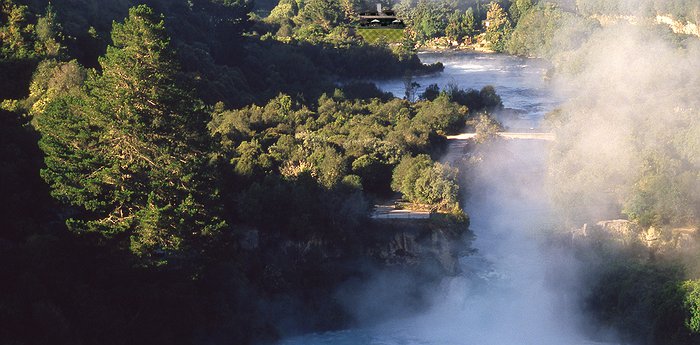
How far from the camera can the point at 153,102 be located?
80.5 ft

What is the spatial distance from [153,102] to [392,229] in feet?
28.8

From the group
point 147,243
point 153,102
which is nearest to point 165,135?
point 153,102

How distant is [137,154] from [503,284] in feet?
39.5

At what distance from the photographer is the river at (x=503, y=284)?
88.2 feet

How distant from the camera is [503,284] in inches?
1150

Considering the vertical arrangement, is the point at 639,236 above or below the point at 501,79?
below

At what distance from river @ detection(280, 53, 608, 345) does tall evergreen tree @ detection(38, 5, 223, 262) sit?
561 cm

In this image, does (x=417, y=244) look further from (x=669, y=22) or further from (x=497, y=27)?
(x=497, y=27)

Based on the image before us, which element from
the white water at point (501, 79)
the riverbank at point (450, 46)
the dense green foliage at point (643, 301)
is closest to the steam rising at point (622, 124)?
the white water at point (501, 79)

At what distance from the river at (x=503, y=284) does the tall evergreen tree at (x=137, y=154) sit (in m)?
5.61

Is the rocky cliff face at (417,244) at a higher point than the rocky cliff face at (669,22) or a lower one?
lower

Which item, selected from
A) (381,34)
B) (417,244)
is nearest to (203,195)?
(417,244)

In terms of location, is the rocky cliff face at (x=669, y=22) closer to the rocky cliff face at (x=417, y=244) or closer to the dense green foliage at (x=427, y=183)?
the dense green foliage at (x=427, y=183)

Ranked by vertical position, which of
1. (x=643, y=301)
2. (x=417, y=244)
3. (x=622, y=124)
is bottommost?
(x=643, y=301)
